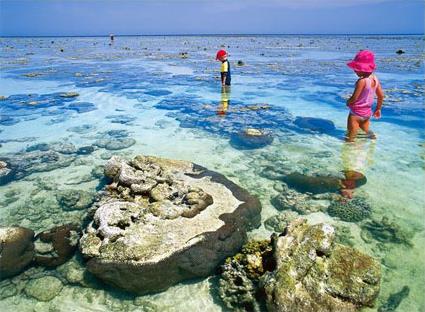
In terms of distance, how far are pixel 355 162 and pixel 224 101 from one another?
347 inches

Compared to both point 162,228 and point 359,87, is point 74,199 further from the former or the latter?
point 359,87

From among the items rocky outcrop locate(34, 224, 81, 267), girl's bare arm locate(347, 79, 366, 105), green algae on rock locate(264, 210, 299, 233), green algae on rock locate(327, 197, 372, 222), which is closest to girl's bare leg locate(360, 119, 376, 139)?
girl's bare arm locate(347, 79, 366, 105)

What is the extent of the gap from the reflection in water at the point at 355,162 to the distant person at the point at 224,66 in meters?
8.59

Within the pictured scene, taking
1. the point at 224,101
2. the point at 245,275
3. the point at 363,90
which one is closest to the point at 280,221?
the point at 245,275

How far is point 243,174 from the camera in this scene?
8.50m

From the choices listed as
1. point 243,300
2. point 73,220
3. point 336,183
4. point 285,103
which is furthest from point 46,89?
point 243,300

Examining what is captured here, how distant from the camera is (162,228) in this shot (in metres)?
5.33

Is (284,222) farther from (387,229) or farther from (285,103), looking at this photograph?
(285,103)

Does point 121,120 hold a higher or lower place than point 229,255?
lower

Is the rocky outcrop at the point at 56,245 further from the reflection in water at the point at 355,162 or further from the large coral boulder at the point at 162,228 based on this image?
the reflection in water at the point at 355,162

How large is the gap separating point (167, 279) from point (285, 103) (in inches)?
517

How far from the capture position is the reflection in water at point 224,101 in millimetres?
14594

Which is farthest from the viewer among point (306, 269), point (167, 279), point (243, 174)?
point (243, 174)

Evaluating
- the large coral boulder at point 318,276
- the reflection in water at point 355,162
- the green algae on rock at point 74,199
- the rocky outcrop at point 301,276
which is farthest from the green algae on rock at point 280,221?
the green algae on rock at point 74,199
